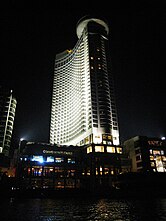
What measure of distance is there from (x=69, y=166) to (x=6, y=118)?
71866 mm

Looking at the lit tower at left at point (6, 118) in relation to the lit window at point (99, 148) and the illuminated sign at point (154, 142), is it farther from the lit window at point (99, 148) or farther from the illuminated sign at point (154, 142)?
the illuminated sign at point (154, 142)

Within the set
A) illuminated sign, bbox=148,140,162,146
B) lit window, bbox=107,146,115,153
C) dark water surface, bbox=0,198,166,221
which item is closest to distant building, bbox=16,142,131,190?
lit window, bbox=107,146,115,153

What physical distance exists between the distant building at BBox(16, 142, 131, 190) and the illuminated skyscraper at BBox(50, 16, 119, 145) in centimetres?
1392

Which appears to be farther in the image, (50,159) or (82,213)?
(50,159)

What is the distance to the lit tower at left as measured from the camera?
482 feet

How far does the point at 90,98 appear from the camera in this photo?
490 ft

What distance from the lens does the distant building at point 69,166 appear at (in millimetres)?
108875

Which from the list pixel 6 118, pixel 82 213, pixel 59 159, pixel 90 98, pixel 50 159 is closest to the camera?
pixel 82 213

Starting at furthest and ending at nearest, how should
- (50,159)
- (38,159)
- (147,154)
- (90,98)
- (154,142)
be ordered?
(90,98)
(154,142)
(147,154)
(50,159)
(38,159)

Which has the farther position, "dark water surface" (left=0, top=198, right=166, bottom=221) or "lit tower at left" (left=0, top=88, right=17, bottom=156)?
"lit tower at left" (left=0, top=88, right=17, bottom=156)

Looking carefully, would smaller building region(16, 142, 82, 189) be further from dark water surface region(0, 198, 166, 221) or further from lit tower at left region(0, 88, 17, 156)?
dark water surface region(0, 198, 166, 221)

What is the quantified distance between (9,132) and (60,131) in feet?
180

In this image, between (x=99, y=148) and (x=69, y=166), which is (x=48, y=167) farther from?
(x=99, y=148)

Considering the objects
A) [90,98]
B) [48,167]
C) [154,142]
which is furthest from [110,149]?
[90,98]
